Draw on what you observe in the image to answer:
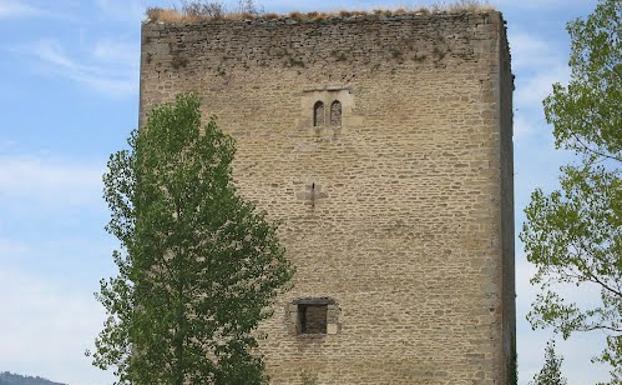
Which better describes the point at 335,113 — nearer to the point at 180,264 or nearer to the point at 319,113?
the point at 319,113

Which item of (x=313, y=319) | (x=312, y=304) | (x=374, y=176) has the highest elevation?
(x=374, y=176)

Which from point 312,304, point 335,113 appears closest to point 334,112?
point 335,113

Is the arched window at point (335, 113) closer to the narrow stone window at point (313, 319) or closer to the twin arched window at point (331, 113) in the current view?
the twin arched window at point (331, 113)

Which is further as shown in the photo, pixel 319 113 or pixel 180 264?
pixel 319 113

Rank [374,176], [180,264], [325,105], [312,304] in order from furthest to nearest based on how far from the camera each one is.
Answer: [325,105] < [374,176] < [312,304] < [180,264]

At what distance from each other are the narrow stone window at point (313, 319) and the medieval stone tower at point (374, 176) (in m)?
0.02

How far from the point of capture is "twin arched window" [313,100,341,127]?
2100 centimetres

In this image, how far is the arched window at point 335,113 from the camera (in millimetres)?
21000

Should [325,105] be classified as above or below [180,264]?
above

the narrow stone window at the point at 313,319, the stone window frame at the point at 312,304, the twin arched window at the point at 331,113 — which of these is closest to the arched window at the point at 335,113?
the twin arched window at the point at 331,113

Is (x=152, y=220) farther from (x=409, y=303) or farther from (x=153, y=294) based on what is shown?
(x=409, y=303)

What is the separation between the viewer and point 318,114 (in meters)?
21.1

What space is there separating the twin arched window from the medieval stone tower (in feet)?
0.07

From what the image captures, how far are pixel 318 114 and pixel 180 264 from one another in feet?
14.2
